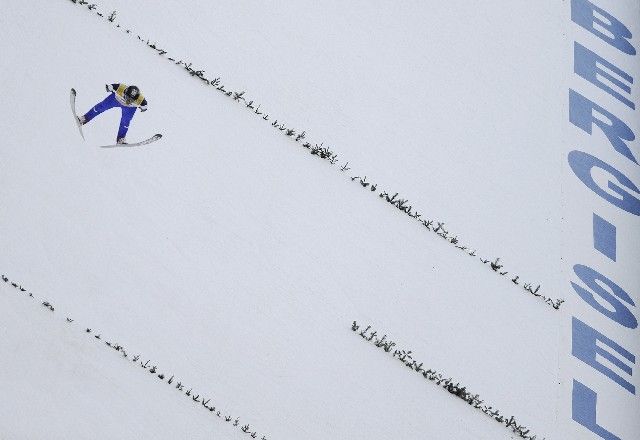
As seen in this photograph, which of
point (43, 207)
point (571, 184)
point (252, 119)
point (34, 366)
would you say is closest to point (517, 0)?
point (571, 184)

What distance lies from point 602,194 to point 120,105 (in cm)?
476

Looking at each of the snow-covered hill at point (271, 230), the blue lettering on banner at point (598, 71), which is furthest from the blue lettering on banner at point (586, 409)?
the blue lettering on banner at point (598, 71)

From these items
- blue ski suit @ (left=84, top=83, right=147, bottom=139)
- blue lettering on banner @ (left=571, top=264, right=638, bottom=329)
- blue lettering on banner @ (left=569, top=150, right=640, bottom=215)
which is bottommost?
blue ski suit @ (left=84, top=83, right=147, bottom=139)

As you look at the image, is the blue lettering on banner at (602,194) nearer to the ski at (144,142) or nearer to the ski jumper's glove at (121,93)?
the ski at (144,142)

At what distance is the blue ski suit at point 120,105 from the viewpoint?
247 inches

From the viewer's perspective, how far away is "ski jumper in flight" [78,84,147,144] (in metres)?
6.26

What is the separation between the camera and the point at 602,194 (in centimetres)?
766

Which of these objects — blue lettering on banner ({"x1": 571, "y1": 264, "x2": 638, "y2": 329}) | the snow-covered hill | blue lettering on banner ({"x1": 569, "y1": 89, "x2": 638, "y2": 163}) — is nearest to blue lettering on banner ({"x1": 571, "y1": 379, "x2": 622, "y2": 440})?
the snow-covered hill

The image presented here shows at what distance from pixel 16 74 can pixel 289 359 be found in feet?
10.7

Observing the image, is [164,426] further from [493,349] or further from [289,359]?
[493,349]

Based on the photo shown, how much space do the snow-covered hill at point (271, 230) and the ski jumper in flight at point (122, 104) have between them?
0.34ft

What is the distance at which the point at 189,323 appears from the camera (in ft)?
18.8

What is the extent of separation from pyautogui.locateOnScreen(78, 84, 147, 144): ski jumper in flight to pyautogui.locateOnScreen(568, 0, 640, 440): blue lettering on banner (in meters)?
4.20

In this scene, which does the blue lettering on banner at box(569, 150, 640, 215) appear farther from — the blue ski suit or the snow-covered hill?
the blue ski suit
